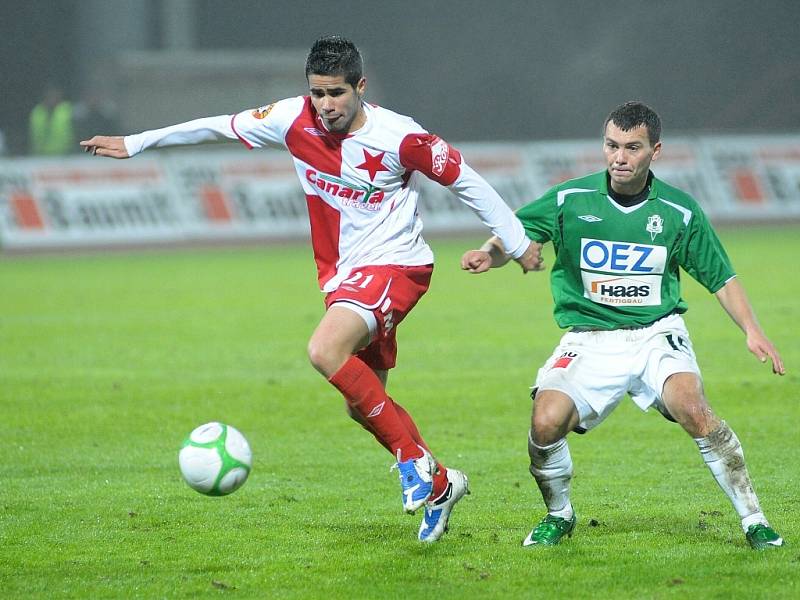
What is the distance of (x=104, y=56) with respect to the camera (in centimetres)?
2727

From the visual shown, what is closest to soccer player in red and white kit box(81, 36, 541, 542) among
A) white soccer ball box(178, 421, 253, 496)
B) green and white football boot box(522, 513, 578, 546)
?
green and white football boot box(522, 513, 578, 546)

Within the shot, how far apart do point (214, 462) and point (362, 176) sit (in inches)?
53.2

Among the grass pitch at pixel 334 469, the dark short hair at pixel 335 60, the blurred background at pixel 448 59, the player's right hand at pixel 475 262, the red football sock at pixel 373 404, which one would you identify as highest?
the dark short hair at pixel 335 60

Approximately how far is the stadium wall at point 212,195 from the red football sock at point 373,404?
16.7 m

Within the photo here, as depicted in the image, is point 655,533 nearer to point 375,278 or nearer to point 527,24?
point 375,278

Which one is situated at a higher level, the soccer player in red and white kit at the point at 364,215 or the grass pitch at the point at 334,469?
the soccer player in red and white kit at the point at 364,215

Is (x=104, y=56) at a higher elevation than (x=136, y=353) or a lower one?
lower

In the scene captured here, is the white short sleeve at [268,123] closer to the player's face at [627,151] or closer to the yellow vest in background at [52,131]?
the player's face at [627,151]

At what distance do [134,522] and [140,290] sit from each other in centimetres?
1055

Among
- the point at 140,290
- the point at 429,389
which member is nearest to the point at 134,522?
the point at 429,389

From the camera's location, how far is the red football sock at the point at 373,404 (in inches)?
199

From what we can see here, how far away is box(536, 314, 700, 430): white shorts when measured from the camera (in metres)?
4.96

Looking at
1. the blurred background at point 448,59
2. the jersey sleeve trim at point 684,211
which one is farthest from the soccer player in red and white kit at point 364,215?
the blurred background at point 448,59

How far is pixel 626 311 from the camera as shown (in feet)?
16.9
